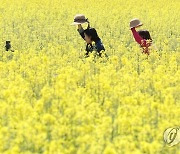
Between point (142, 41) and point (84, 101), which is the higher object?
point (142, 41)

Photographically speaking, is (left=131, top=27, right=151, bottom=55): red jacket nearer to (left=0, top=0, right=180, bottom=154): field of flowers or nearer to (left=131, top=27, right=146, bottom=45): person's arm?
(left=131, top=27, right=146, bottom=45): person's arm

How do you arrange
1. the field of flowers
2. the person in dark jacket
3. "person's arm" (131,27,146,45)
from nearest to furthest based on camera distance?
the field of flowers
the person in dark jacket
"person's arm" (131,27,146,45)

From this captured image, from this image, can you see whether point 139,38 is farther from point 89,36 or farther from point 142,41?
point 89,36

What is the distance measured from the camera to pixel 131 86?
659 cm

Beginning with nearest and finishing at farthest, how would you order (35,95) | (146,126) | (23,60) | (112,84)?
1. (146,126)
2. (35,95)
3. (112,84)
4. (23,60)

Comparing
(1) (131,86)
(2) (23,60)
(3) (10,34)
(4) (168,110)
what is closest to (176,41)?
(3) (10,34)

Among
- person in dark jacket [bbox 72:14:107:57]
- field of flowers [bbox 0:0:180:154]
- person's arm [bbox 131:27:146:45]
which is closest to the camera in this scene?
field of flowers [bbox 0:0:180:154]

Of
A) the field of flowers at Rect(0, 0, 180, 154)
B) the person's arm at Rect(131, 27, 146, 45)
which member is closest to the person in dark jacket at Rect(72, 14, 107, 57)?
the field of flowers at Rect(0, 0, 180, 154)

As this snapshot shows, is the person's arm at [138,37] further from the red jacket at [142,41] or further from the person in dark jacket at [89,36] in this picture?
the person in dark jacket at [89,36]

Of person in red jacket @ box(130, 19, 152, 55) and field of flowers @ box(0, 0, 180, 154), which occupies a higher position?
person in red jacket @ box(130, 19, 152, 55)

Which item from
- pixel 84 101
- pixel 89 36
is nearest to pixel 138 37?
pixel 89 36

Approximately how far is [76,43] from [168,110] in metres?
7.05

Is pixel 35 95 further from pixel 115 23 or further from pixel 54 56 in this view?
pixel 115 23

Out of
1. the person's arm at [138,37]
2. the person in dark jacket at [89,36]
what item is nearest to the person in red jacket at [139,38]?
the person's arm at [138,37]
